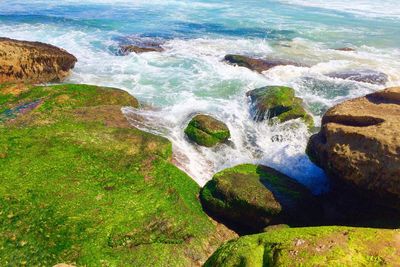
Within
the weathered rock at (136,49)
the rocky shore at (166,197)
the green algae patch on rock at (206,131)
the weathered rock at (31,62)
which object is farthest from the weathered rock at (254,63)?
the rocky shore at (166,197)

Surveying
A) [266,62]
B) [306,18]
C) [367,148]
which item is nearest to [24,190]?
[367,148]

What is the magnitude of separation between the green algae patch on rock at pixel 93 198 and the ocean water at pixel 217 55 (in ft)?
5.89

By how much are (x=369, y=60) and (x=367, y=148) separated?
19.7 meters

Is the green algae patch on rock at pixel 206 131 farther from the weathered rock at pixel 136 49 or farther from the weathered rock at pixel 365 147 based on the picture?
the weathered rock at pixel 136 49

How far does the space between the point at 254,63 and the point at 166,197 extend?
51.4 feet

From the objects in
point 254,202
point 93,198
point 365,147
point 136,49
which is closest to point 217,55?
point 136,49

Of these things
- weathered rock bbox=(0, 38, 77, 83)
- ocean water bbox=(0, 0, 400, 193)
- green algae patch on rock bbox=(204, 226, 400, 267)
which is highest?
green algae patch on rock bbox=(204, 226, 400, 267)

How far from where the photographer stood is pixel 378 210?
10.1 m

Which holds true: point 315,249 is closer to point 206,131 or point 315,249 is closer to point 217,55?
point 206,131

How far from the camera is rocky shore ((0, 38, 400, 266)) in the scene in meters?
8.08

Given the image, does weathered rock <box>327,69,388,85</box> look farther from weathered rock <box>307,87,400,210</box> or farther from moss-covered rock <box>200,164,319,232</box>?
moss-covered rock <box>200,164,319,232</box>

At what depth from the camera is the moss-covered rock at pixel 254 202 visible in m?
10.4

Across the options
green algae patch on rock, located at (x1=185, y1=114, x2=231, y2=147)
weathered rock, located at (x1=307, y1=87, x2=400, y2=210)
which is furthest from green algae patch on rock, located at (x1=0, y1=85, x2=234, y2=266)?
weathered rock, located at (x1=307, y1=87, x2=400, y2=210)

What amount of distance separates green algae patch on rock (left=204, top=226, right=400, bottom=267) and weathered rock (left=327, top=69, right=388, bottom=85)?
1793 centimetres
